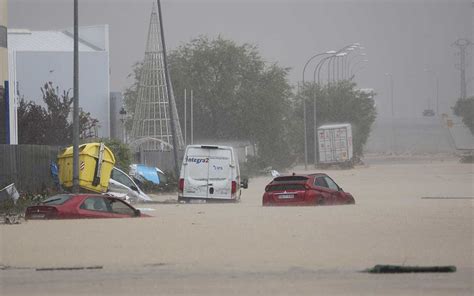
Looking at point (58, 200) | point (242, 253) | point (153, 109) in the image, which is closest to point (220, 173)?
point (58, 200)

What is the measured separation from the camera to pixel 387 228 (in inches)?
947

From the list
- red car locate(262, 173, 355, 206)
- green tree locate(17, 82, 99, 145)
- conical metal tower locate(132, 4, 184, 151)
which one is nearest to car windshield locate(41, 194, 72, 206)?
red car locate(262, 173, 355, 206)

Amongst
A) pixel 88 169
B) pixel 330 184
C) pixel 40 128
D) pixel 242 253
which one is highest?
pixel 40 128

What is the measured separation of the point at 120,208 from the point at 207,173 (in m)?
8.48

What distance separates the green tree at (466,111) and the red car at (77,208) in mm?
131903

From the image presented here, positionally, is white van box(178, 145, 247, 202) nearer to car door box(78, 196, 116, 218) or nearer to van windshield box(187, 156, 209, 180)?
van windshield box(187, 156, 209, 180)

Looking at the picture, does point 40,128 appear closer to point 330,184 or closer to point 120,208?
point 330,184

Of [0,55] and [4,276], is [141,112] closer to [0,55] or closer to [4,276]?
[0,55]

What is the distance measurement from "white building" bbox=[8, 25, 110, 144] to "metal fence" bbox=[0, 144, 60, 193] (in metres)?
44.9

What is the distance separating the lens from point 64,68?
85.4 m

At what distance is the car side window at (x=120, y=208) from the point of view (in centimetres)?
2766

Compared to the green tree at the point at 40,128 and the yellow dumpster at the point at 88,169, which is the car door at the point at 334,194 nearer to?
the yellow dumpster at the point at 88,169

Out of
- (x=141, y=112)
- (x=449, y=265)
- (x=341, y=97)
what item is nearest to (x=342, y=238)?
(x=449, y=265)

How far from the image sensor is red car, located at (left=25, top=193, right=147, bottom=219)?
25911 millimetres
